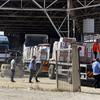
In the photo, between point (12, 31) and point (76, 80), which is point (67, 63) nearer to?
point (76, 80)

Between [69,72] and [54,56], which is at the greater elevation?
[54,56]

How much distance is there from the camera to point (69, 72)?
23000 mm

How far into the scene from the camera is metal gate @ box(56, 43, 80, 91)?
2267 cm

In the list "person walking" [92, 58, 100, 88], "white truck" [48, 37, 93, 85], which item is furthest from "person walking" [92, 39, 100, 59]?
"person walking" [92, 58, 100, 88]

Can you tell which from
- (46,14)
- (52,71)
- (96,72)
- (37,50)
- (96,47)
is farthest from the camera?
(46,14)

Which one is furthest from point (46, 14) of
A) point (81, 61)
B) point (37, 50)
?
point (81, 61)

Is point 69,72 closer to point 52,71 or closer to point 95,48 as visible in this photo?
point 95,48

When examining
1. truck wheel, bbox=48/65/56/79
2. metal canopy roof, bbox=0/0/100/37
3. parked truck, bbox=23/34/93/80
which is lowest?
truck wheel, bbox=48/65/56/79

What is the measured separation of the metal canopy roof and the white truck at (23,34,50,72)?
3004mm

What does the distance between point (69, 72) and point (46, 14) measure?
2173cm

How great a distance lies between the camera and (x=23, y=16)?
169ft

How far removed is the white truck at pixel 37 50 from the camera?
1431 inches

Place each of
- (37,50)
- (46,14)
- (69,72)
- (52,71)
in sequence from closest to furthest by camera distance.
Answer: (69,72), (52,71), (37,50), (46,14)

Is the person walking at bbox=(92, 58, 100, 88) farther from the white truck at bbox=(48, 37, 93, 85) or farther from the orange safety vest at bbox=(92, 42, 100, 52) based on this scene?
the orange safety vest at bbox=(92, 42, 100, 52)
